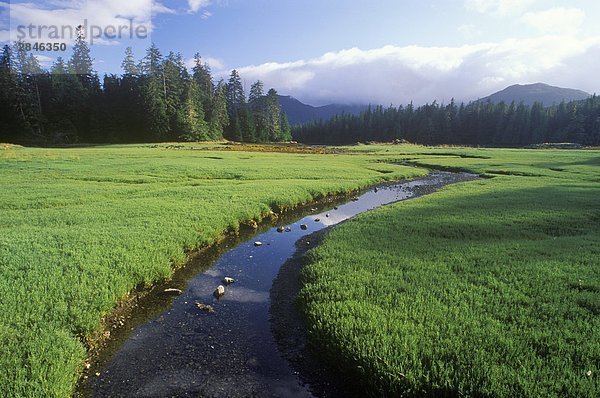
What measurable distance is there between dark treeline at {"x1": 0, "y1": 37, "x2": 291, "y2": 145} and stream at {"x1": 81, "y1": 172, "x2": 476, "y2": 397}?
88438mm

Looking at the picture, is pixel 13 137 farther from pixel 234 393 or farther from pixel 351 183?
pixel 234 393

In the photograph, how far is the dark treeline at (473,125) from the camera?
133 metres

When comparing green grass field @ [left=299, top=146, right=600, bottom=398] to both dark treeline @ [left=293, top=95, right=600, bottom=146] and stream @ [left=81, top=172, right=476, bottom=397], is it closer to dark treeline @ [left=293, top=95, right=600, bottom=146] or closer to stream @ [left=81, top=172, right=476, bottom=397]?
stream @ [left=81, top=172, right=476, bottom=397]

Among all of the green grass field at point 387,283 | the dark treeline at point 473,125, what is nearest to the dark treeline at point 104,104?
the green grass field at point 387,283

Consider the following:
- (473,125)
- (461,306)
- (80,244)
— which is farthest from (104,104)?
(473,125)

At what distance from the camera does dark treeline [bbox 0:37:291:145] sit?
83500 millimetres

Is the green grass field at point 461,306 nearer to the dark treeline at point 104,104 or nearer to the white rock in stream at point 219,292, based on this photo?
the white rock in stream at point 219,292

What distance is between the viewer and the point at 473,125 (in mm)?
159375

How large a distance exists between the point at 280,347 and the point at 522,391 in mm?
5457

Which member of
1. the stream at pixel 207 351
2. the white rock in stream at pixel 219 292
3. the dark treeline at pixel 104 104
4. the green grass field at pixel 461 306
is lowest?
the stream at pixel 207 351

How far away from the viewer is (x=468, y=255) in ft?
41.7

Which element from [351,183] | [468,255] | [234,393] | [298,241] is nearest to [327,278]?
[234,393]

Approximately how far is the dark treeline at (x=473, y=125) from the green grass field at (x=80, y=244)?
144149mm

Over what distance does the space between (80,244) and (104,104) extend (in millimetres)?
102142
